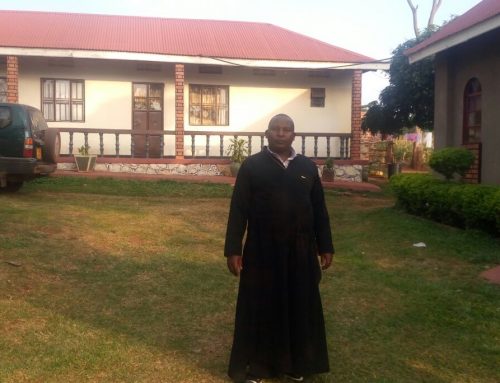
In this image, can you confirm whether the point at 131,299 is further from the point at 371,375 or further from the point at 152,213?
the point at 152,213

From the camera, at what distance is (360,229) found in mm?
9203

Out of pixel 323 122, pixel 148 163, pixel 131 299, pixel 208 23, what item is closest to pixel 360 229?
pixel 131 299

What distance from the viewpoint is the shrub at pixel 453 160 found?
30.8 feet

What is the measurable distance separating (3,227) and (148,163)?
7982 millimetres

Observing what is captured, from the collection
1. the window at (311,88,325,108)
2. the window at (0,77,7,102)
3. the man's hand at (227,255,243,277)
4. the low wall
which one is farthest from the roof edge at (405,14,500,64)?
the window at (0,77,7,102)

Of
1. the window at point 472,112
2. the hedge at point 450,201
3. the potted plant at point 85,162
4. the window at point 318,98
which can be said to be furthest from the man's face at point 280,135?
the window at point 318,98

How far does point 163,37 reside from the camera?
1684 centimetres

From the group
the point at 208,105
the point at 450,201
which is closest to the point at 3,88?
the point at 208,105

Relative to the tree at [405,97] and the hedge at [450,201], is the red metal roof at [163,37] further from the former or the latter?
the hedge at [450,201]

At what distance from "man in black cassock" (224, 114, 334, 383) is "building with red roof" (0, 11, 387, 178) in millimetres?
11866

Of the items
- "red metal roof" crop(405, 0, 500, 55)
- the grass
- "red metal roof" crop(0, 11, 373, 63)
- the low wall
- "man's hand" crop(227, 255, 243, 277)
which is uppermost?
"red metal roof" crop(0, 11, 373, 63)

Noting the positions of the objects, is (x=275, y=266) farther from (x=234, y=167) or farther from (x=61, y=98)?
(x=61, y=98)

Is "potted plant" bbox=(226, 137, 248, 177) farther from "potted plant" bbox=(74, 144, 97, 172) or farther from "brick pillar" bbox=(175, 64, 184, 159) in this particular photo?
"potted plant" bbox=(74, 144, 97, 172)

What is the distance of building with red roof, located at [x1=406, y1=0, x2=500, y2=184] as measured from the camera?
31.3 ft
